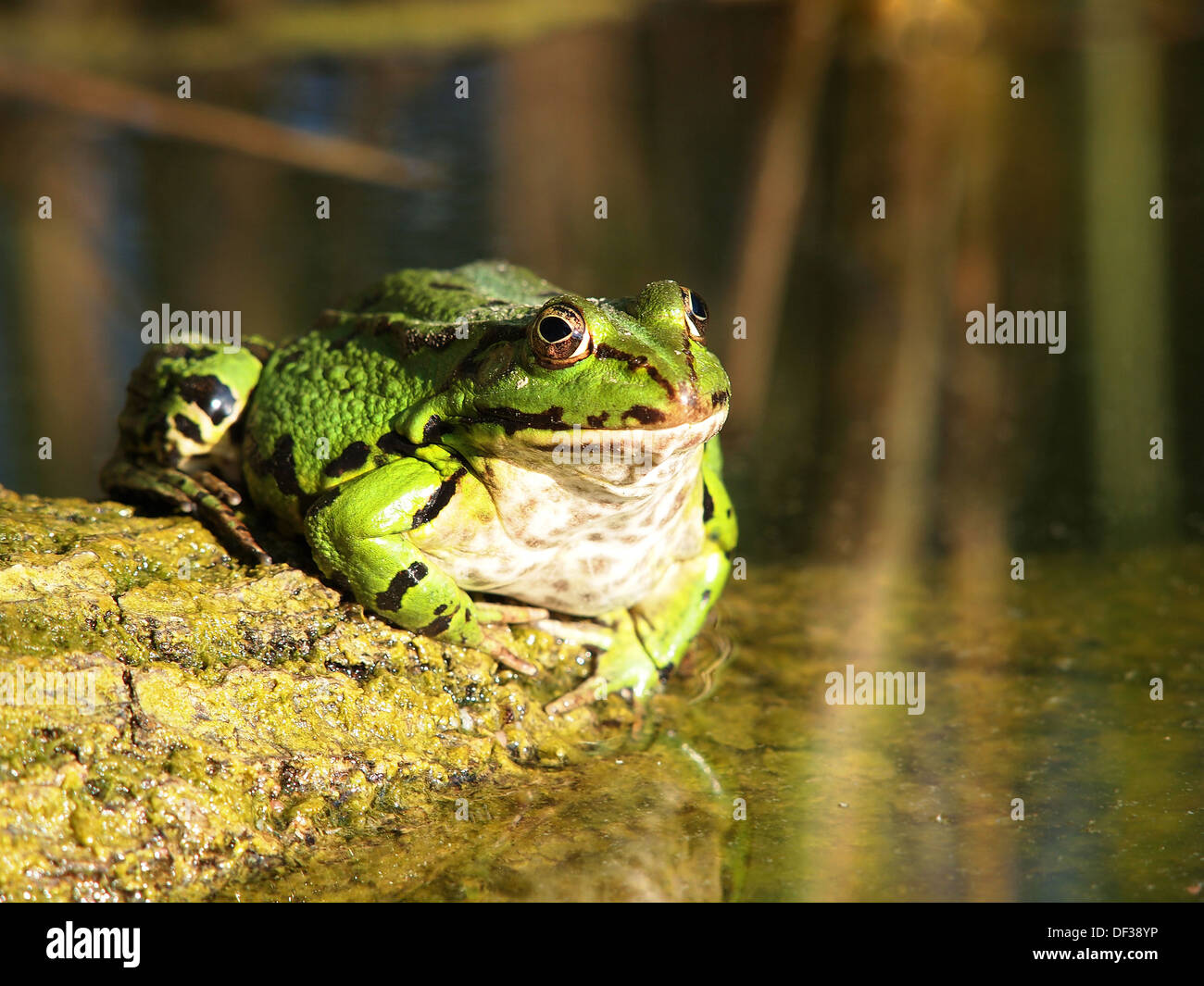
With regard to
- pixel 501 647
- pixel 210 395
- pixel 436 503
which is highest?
pixel 210 395

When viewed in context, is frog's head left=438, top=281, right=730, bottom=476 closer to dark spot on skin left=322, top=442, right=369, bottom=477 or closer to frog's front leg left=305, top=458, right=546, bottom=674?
frog's front leg left=305, top=458, right=546, bottom=674

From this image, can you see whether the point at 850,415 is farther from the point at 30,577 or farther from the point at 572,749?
the point at 30,577

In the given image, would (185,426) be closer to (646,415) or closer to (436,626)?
(436,626)

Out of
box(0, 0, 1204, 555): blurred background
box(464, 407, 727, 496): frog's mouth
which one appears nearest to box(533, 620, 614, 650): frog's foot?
box(464, 407, 727, 496): frog's mouth

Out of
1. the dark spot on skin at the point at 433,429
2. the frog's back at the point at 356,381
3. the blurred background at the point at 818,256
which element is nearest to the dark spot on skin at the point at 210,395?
the frog's back at the point at 356,381

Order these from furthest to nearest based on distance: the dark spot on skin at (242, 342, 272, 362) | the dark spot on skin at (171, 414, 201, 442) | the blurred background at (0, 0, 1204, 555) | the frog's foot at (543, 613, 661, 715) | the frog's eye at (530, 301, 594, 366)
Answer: the blurred background at (0, 0, 1204, 555) → the dark spot on skin at (242, 342, 272, 362) → the dark spot on skin at (171, 414, 201, 442) → the frog's foot at (543, 613, 661, 715) → the frog's eye at (530, 301, 594, 366)

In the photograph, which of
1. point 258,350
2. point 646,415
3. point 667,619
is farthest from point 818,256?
point 646,415
